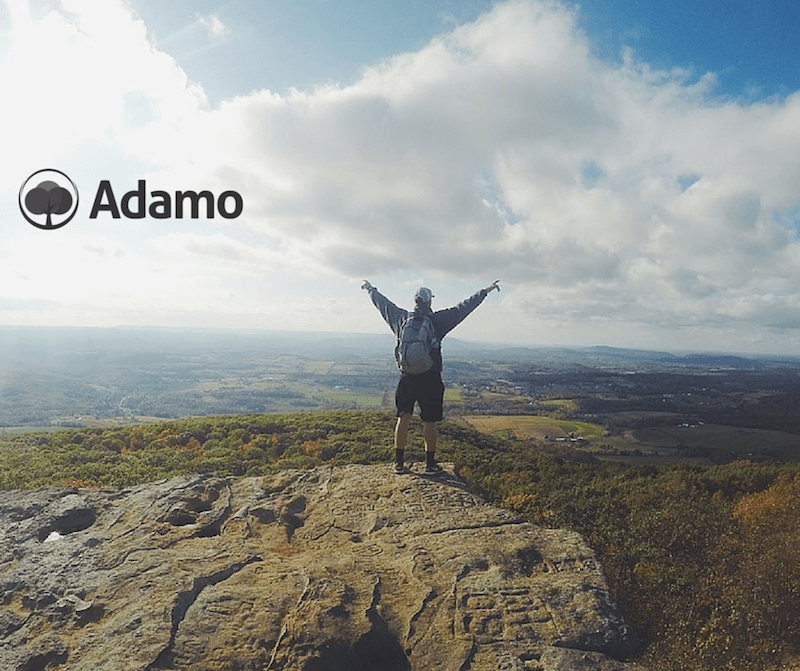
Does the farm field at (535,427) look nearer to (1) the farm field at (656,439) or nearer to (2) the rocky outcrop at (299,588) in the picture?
(1) the farm field at (656,439)

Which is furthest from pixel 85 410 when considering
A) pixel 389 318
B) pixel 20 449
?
pixel 389 318

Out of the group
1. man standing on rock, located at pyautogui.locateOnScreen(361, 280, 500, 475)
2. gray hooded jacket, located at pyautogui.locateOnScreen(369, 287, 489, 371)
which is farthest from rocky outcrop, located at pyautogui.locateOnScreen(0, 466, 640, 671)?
gray hooded jacket, located at pyautogui.locateOnScreen(369, 287, 489, 371)

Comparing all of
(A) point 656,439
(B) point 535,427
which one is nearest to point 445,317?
(B) point 535,427

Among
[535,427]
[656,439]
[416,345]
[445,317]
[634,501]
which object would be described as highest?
[445,317]

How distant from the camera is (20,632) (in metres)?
5.13

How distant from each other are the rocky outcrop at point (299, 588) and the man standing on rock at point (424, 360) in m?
1.41

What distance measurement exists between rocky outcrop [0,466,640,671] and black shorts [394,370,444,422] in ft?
5.05

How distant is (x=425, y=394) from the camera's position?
9008mm

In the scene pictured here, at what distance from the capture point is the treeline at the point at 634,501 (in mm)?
5641

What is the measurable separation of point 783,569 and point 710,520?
2427 millimetres

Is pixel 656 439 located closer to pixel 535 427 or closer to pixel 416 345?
pixel 535 427

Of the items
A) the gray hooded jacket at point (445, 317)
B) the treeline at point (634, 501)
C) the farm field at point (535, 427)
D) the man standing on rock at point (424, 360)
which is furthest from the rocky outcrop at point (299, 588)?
the farm field at point (535, 427)

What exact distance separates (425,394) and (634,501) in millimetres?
5293

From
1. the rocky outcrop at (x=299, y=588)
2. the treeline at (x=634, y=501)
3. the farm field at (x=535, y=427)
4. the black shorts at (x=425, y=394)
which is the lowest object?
the farm field at (x=535, y=427)
